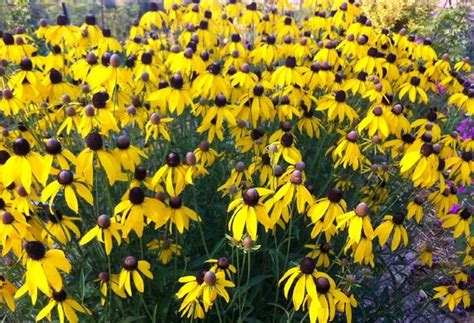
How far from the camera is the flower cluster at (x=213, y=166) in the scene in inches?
53.7

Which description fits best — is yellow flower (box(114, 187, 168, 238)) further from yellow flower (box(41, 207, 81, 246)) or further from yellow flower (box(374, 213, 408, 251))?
yellow flower (box(374, 213, 408, 251))

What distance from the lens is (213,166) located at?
7.11 feet

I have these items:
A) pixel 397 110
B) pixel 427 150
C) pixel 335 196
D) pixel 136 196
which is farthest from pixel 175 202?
pixel 397 110

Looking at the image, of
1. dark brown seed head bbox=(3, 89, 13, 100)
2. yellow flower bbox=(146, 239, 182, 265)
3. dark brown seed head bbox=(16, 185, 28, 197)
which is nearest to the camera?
dark brown seed head bbox=(16, 185, 28, 197)

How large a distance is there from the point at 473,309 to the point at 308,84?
63.6 inches

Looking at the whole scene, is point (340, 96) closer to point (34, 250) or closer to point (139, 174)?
point (139, 174)

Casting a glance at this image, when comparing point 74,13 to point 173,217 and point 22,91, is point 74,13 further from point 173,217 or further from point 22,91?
point 173,217

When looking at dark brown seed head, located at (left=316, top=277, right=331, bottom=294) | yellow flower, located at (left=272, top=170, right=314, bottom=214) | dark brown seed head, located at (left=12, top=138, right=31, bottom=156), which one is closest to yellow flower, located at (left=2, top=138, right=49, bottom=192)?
dark brown seed head, located at (left=12, top=138, right=31, bottom=156)

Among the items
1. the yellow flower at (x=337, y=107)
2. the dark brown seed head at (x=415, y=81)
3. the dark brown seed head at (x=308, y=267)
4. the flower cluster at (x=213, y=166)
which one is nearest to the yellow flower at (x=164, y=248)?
the flower cluster at (x=213, y=166)

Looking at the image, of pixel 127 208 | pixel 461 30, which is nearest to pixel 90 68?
pixel 127 208

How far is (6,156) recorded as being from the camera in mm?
1415

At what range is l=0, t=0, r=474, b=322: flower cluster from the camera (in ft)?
4.48

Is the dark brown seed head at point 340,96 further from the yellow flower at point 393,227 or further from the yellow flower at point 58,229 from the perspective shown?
the yellow flower at point 58,229

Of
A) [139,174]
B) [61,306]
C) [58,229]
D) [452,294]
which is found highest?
[139,174]
